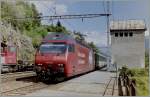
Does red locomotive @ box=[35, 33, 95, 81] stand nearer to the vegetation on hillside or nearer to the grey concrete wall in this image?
the grey concrete wall

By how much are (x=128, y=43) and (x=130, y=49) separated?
174mm

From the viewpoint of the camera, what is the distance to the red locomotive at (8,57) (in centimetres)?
1869

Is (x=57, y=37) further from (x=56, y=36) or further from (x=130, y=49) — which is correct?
(x=130, y=49)

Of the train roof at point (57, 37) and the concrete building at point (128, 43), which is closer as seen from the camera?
the concrete building at point (128, 43)

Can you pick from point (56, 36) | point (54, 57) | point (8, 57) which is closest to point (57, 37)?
point (56, 36)

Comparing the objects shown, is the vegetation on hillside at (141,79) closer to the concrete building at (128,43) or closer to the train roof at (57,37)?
the concrete building at (128,43)

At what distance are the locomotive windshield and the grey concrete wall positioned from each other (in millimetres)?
2338

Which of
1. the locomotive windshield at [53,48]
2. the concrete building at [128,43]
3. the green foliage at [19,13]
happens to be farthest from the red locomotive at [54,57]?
the concrete building at [128,43]

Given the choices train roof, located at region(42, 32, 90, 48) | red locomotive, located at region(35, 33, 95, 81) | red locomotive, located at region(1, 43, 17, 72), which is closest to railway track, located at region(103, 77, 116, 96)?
red locomotive, located at region(35, 33, 95, 81)

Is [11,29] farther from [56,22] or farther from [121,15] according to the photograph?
[121,15]

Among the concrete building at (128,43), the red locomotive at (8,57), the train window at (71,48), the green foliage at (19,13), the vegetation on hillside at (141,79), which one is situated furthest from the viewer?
the red locomotive at (8,57)

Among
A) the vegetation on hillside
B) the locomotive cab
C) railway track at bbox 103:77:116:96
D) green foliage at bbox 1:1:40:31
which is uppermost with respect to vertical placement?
green foliage at bbox 1:1:40:31

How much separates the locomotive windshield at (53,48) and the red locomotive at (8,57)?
578 centimetres

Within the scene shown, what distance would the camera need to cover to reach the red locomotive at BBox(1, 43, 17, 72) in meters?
18.7
